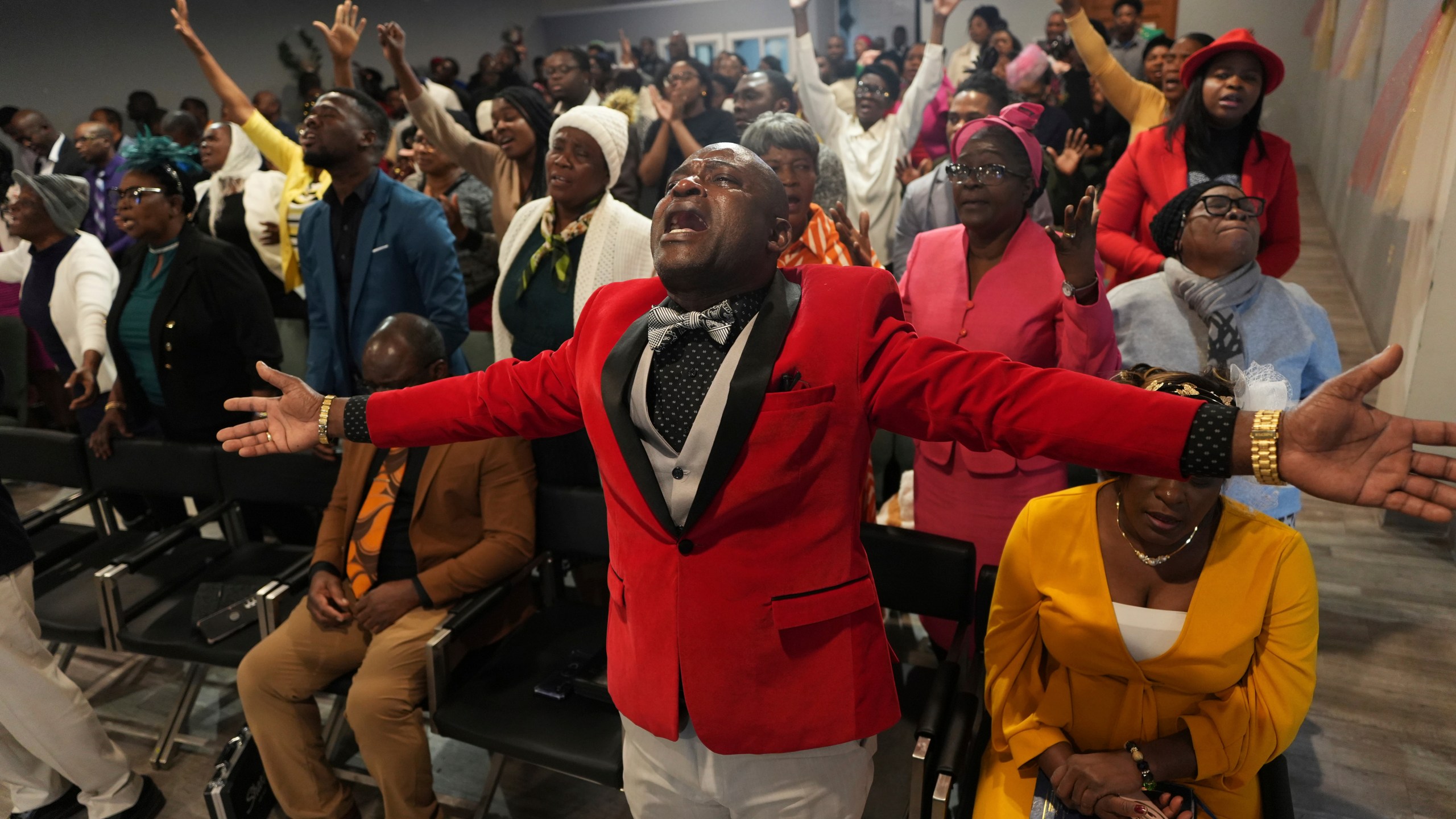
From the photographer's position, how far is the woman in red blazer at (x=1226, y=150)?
2908mm

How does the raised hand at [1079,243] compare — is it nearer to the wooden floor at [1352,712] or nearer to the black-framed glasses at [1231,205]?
the black-framed glasses at [1231,205]

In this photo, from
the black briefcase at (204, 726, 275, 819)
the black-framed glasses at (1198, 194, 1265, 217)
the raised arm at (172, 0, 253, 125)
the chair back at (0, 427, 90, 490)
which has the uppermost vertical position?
the raised arm at (172, 0, 253, 125)

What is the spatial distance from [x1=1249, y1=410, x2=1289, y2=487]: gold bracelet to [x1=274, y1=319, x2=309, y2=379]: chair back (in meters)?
4.40

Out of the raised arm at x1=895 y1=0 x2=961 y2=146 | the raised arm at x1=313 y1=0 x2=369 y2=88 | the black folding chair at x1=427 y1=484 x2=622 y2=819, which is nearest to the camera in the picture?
the black folding chair at x1=427 y1=484 x2=622 y2=819

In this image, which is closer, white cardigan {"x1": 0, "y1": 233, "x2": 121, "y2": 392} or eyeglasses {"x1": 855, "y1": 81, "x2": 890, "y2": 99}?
white cardigan {"x1": 0, "y1": 233, "x2": 121, "y2": 392}

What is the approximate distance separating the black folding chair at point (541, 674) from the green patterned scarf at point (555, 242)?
695 millimetres

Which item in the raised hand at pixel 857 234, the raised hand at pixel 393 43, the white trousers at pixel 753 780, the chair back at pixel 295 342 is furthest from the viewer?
the chair back at pixel 295 342

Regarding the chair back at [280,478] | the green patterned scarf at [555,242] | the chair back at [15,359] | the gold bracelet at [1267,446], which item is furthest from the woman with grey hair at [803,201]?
the chair back at [15,359]

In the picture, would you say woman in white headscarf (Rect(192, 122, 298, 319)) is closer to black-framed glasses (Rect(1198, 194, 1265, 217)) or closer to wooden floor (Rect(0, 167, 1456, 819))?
wooden floor (Rect(0, 167, 1456, 819))

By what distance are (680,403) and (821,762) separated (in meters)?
0.65

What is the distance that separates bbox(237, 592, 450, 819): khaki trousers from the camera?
2.39m

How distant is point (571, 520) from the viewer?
279 cm

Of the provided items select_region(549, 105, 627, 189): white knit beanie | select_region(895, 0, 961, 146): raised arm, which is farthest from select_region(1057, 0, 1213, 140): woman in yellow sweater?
select_region(549, 105, 627, 189): white knit beanie

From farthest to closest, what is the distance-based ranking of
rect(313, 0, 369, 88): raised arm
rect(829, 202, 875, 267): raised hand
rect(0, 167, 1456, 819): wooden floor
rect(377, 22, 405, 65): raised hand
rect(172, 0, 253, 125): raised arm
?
rect(172, 0, 253, 125): raised arm → rect(313, 0, 369, 88): raised arm → rect(377, 22, 405, 65): raised hand → rect(829, 202, 875, 267): raised hand → rect(0, 167, 1456, 819): wooden floor
